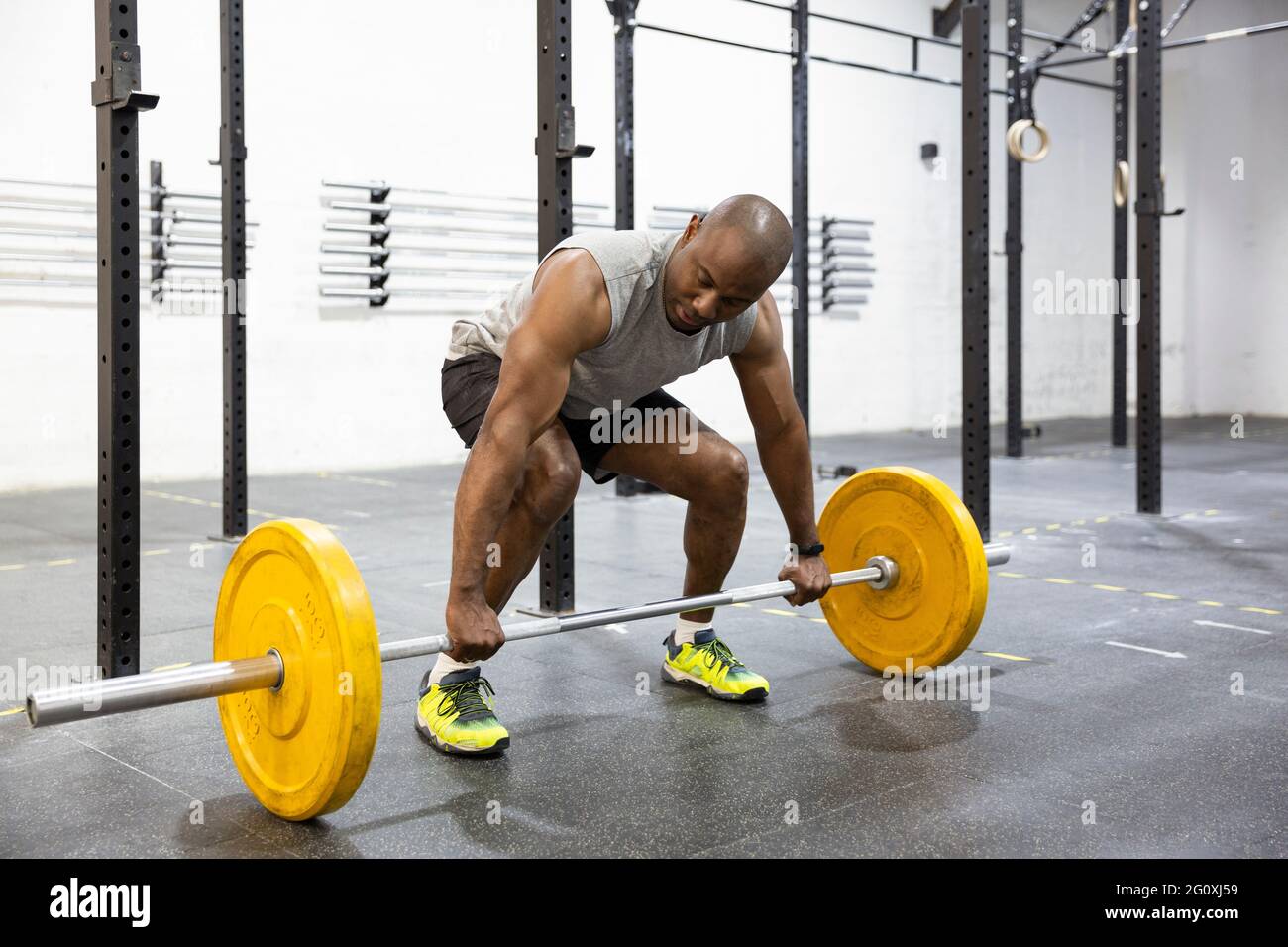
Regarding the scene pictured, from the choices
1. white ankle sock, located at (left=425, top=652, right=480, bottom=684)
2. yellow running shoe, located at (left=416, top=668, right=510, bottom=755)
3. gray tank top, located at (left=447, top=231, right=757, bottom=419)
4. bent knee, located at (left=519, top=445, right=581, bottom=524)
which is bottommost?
yellow running shoe, located at (left=416, top=668, right=510, bottom=755)

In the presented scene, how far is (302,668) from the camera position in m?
1.67

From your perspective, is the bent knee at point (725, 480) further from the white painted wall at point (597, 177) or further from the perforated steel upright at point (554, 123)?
the white painted wall at point (597, 177)

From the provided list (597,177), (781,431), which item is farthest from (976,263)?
(597,177)

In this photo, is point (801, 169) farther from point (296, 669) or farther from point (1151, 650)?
point (296, 669)

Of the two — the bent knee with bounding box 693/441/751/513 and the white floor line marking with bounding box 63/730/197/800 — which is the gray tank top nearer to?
the bent knee with bounding box 693/441/751/513

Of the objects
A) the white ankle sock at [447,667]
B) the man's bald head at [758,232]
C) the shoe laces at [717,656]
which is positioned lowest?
the shoe laces at [717,656]

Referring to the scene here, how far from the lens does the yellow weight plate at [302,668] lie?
5.16 feet

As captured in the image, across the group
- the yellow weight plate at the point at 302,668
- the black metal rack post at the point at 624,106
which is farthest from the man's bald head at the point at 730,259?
the black metal rack post at the point at 624,106

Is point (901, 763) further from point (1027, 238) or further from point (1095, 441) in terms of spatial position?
point (1027, 238)

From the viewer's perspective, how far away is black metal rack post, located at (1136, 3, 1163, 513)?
4.75m

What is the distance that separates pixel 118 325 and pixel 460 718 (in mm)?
995

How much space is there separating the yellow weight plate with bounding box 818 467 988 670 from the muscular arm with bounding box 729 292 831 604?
0.27m

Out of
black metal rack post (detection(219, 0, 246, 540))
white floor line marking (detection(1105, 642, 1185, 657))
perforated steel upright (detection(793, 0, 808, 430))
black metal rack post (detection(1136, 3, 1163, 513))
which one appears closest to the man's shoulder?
white floor line marking (detection(1105, 642, 1185, 657))

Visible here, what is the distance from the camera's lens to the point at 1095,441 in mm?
8469
